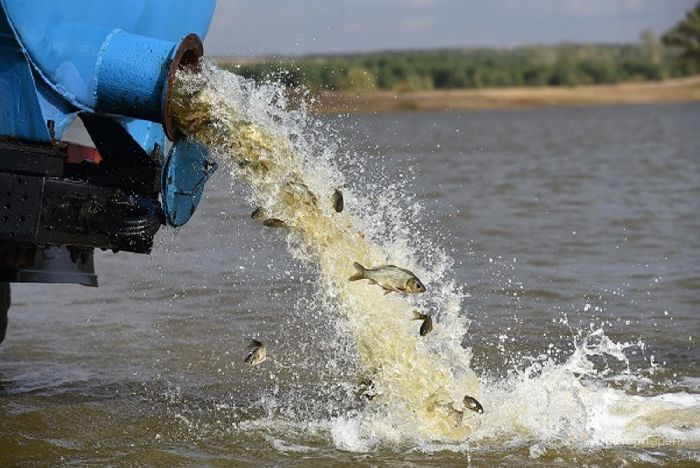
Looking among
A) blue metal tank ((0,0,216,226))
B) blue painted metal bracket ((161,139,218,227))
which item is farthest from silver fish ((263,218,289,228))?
blue metal tank ((0,0,216,226))

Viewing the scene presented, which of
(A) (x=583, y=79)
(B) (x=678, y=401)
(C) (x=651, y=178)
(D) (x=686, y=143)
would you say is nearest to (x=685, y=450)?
(B) (x=678, y=401)

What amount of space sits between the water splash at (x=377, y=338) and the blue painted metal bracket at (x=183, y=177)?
171mm

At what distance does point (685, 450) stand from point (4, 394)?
3998 mm

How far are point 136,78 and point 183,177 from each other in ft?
2.47

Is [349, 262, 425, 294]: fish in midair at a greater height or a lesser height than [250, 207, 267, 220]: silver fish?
lesser

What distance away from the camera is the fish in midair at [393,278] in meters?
6.20

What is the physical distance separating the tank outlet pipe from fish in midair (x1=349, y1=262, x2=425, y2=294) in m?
1.26

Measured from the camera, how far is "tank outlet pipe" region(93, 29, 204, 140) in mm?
5965

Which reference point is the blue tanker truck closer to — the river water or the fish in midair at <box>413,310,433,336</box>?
the river water

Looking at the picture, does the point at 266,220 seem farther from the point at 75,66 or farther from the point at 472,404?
the point at 472,404

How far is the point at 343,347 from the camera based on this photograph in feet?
27.4

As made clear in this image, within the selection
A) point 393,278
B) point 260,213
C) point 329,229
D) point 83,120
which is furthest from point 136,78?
point 393,278

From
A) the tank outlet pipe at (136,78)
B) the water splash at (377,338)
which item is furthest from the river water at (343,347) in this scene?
the tank outlet pipe at (136,78)

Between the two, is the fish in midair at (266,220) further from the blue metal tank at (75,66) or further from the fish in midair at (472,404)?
the fish in midair at (472,404)
